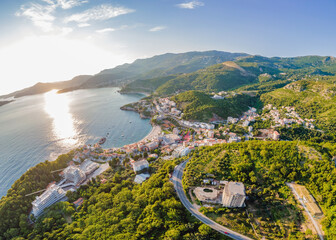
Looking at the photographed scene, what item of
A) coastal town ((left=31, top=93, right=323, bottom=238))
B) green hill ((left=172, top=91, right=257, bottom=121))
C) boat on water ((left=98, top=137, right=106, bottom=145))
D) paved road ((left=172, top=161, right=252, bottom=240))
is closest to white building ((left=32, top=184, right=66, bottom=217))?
coastal town ((left=31, top=93, right=323, bottom=238))

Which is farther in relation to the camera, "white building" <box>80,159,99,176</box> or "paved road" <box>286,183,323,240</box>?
"white building" <box>80,159,99,176</box>

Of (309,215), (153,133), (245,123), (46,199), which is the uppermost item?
(153,133)

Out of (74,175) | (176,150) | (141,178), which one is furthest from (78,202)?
(176,150)

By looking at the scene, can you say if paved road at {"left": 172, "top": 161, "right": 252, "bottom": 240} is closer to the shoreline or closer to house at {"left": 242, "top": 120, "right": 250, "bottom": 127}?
the shoreline

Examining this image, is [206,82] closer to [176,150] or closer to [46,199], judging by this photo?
[176,150]

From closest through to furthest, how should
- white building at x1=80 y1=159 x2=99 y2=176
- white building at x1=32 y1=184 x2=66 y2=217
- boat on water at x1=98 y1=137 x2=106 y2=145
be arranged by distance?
white building at x1=32 y1=184 x2=66 y2=217 → white building at x1=80 y1=159 x2=99 y2=176 → boat on water at x1=98 y1=137 x2=106 y2=145

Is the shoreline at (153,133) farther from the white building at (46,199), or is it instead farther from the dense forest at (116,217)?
the white building at (46,199)

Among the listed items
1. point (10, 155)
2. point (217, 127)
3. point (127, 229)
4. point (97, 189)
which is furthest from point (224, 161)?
point (10, 155)
